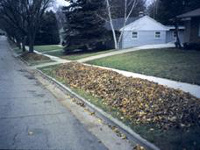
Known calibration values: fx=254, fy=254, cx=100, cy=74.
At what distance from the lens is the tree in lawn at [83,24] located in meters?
29.7

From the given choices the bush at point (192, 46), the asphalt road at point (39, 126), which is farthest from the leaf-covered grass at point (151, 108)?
the bush at point (192, 46)

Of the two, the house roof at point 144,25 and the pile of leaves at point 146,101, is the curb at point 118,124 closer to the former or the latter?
the pile of leaves at point 146,101

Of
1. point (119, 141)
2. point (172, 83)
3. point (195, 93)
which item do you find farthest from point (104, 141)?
point (172, 83)

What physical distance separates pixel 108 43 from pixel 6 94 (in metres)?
26.7

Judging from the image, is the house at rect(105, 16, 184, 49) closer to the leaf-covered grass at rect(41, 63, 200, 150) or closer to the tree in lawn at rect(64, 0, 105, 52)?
the tree in lawn at rect(64, 0, 105, 52)

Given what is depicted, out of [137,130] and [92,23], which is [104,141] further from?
[92,23]

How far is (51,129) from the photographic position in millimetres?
6473

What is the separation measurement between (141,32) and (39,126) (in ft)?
97.9

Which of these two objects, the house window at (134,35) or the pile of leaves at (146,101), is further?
the house window at (134,35)

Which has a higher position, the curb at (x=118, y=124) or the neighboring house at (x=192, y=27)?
the neighboring house at (x=192, y=27)

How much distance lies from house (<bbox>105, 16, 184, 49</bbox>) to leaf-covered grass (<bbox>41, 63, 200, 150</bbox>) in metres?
22.6

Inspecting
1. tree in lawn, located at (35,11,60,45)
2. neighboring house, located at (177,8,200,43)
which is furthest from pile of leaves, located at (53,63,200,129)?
tree in lawn, located at (35,11,60,45)

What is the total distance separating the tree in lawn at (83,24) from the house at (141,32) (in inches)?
166

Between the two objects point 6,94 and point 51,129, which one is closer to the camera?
point 51,129
